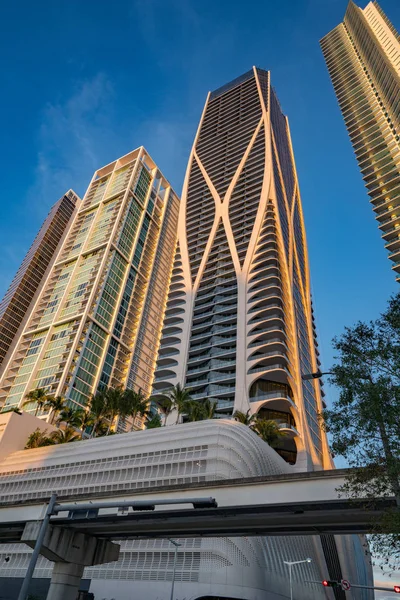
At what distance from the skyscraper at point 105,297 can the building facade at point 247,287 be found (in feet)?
67.3

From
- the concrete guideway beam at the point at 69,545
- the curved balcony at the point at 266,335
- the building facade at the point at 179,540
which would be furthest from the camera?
the curved balcony at the point at 266,335

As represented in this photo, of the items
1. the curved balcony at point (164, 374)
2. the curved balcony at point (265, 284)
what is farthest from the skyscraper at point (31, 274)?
the curved balcony at point (265, 284)

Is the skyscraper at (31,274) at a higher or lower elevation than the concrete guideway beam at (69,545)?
higher

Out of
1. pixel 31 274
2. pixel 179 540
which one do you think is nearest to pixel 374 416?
pixel 179 540

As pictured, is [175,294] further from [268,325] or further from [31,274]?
[31,274]

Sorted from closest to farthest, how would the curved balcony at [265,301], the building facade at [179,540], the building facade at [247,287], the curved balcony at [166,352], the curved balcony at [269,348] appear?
the building facade at [179,540] < the building facade at [247,287] < the curved balcony at [269,348] < the curved balcony at [265,301] < the curved balcony at [166,352]

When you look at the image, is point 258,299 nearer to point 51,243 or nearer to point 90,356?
point 90,356

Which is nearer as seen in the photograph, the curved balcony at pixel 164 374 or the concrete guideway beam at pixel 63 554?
the concrete guideway beam at pixel 63 554

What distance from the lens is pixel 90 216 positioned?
545ft

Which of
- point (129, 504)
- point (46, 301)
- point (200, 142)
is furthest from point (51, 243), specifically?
point (129, 504)

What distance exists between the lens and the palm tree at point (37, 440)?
275 ft

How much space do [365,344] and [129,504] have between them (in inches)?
538

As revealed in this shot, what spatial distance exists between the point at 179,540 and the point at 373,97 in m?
127

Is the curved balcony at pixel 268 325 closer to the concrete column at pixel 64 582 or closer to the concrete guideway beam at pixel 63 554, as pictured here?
the concrete guideway beam at pixel 63 554
